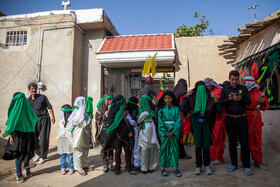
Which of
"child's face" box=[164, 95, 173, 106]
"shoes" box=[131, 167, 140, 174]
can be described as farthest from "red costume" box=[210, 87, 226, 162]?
"shoes" box=[131, 167, 140, 174]

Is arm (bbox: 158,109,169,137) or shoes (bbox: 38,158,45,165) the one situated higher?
arm (bbox: 158,109,169,137)

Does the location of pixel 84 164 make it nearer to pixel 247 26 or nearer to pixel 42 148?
pixel 42 148

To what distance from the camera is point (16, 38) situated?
7621 mm

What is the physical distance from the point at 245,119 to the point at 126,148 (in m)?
2.26

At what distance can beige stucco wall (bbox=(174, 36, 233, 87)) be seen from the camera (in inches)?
279

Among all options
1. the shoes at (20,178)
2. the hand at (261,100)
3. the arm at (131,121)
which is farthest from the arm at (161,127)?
the shoes at (20,178)

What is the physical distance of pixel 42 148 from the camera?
192 inches

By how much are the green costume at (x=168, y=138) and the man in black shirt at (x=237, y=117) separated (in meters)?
0.95

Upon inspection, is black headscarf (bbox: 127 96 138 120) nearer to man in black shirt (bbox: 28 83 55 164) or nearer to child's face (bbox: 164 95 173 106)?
child's face (bbox: 164 95 173 106)

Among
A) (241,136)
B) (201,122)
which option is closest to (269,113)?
(241,136)

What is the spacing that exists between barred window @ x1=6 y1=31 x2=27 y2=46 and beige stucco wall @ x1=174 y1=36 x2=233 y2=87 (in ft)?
19.7

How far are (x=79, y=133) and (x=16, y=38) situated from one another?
606 cm

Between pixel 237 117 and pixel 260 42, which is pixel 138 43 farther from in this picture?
pixel 237 117

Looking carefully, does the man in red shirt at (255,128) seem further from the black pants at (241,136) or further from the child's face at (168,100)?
the child's face at (168,100)
